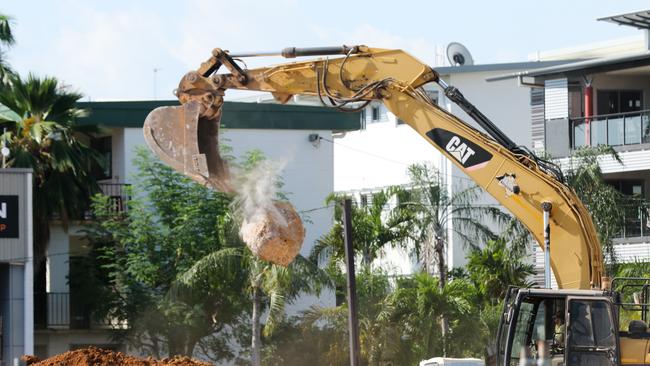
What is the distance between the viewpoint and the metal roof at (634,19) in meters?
40.1

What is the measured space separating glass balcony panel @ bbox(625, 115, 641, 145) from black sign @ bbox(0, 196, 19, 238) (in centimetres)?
1685

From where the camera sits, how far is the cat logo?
62.5 ft

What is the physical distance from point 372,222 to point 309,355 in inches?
210

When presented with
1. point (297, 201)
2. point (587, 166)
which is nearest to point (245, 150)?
point (297, 201)

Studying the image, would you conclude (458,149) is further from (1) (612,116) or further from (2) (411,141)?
Answer: (2) (411,141)

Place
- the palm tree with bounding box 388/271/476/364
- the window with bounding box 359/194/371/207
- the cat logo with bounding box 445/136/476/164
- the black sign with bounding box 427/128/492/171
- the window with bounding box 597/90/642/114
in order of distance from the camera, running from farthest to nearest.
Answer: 1. the window with bounding box 359/194/371/207
2. the window with bounding box 597/90/642/114
3. the palm tree with bounding box 388/271/476/364
4. the cat logo with bounding box 445/136/476/164
5. the black sign with bounding box 427/128/492/171

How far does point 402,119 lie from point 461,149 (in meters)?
1.04

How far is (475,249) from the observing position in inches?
1567

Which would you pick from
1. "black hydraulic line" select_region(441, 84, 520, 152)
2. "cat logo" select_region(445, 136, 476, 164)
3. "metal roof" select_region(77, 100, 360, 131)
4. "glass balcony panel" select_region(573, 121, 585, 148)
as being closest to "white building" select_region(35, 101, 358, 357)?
"metal roof" select_region(77, 100, 360, 131)

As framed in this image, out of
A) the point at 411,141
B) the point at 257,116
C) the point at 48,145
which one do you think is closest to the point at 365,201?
the point at 257,116

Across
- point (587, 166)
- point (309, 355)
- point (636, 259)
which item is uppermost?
point (587, 166)

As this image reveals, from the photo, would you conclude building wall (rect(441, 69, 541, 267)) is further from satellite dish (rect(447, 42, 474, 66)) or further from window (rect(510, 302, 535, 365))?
window (rect(510, 302, 535, 365))

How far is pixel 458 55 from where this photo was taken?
56875mm

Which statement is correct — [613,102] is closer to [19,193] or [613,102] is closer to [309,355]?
[309,355]
